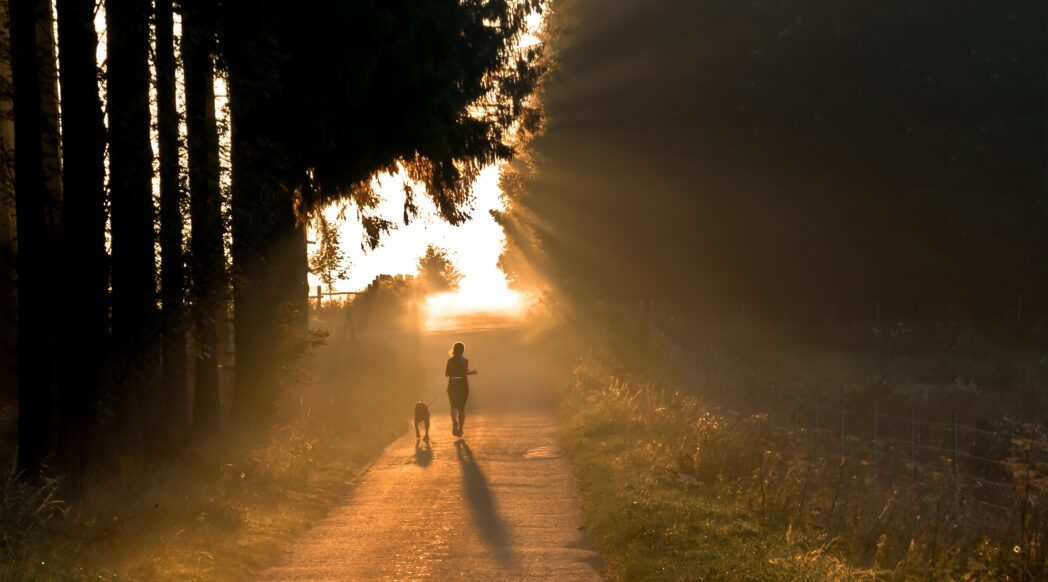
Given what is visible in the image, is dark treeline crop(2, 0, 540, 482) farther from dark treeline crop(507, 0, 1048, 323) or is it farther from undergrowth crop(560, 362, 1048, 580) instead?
dark treeline crop(507, 0, 1048, 323)

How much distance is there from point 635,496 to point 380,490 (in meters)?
4.31

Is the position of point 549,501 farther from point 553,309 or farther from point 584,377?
point 553,309

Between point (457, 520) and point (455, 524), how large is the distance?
23 centimetres

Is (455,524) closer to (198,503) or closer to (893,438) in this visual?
(198,503)

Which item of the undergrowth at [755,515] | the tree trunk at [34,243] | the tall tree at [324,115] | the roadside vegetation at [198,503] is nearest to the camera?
the undergrowth at [755,515]

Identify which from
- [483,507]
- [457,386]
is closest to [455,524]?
[483,507]

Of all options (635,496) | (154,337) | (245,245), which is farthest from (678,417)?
(154,337)

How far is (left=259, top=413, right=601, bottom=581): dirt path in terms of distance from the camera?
10.7 m

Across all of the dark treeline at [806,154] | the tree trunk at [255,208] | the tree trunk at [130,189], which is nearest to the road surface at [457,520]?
the tree trunk at [255,208]

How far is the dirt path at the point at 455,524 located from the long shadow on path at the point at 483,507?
0.04ft

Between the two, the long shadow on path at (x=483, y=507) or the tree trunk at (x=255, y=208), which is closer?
the long shadow on path at (x=483, y=507)

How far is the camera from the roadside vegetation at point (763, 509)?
30.5 ft

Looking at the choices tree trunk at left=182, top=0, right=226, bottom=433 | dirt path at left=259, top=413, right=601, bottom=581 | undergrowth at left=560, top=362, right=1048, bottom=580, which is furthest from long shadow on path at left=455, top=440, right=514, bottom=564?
tree trunk at left=182, top=0, right=226, bottom=433

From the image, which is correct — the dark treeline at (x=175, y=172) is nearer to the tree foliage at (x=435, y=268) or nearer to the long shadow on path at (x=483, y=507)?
the long shadow on path at (x=483, y=507)
